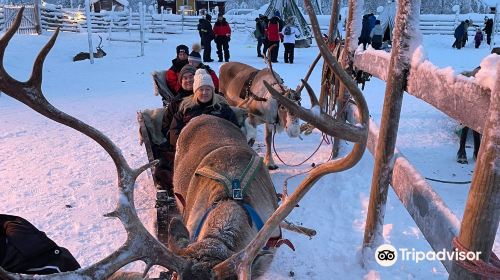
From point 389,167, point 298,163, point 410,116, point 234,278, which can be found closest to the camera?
point 234,278

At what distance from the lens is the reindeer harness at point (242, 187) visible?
297cm

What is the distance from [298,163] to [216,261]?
4.51 metres

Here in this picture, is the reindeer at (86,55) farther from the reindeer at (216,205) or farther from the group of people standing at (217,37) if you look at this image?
the reindeer at (216,205)

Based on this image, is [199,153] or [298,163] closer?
[199,153]

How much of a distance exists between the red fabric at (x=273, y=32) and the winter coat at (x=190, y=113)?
12378 millimetres

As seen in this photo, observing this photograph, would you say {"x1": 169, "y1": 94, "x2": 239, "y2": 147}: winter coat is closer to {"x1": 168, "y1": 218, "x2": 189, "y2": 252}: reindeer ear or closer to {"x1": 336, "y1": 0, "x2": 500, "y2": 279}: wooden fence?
{"x1": 336, "y1": 0, "x2": 500, "y2": 279}: wooden fence

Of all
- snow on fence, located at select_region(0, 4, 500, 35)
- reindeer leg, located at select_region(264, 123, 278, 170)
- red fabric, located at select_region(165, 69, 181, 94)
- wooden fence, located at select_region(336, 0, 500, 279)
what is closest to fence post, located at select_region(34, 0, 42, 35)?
snow on fence, located at select_region(0, 4, 500, 35)

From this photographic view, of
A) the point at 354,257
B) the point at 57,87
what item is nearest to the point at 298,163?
the point at 354,257

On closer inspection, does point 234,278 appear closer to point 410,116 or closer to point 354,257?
point 354,257

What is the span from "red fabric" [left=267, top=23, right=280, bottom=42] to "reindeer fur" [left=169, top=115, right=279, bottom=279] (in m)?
12.9

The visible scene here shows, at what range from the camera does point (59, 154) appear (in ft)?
22.5

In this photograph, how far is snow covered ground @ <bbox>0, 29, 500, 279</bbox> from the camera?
4133mm

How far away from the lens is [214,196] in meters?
3.25

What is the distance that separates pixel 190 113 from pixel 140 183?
1.32 m
